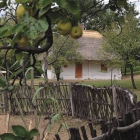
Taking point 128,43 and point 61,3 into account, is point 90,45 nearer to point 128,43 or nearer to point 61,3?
point 128,43

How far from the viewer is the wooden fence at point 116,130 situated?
1.57 m

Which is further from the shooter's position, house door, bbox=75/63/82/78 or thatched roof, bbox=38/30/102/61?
house door, bbox=75/63/82/78

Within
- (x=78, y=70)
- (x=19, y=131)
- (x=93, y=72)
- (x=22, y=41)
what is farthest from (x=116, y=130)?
(x=93, y=72)

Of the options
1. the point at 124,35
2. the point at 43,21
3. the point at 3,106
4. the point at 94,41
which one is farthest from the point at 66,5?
the point at 94,41

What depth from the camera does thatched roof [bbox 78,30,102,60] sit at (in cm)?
2570

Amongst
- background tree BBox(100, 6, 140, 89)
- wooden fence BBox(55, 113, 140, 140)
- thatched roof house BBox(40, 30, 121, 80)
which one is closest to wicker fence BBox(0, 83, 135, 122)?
wooden fence BBox(55, 113, 140, 140)

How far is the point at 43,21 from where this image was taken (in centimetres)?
70

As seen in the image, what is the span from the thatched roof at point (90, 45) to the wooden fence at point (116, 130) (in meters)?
23.2

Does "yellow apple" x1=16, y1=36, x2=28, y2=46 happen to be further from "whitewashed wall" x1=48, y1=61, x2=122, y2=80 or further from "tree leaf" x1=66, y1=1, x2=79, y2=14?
"whitewashed wall" x1=48, y1=61, x2=122, y2=80

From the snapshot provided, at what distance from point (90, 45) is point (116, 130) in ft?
84.0

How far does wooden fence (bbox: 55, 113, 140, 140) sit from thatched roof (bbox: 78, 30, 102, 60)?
76.0ft

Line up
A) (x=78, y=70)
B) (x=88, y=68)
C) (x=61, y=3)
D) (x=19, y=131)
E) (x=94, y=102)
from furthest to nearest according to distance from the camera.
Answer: (x=88, y=68)
(x=78, y=70)
(x=94, y=102)
(x=19, y=131)
(x=61, y=3)

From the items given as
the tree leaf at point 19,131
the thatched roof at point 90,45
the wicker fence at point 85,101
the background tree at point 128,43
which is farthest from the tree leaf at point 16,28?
the thatched roof at point 90,45

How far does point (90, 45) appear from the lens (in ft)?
88.9
